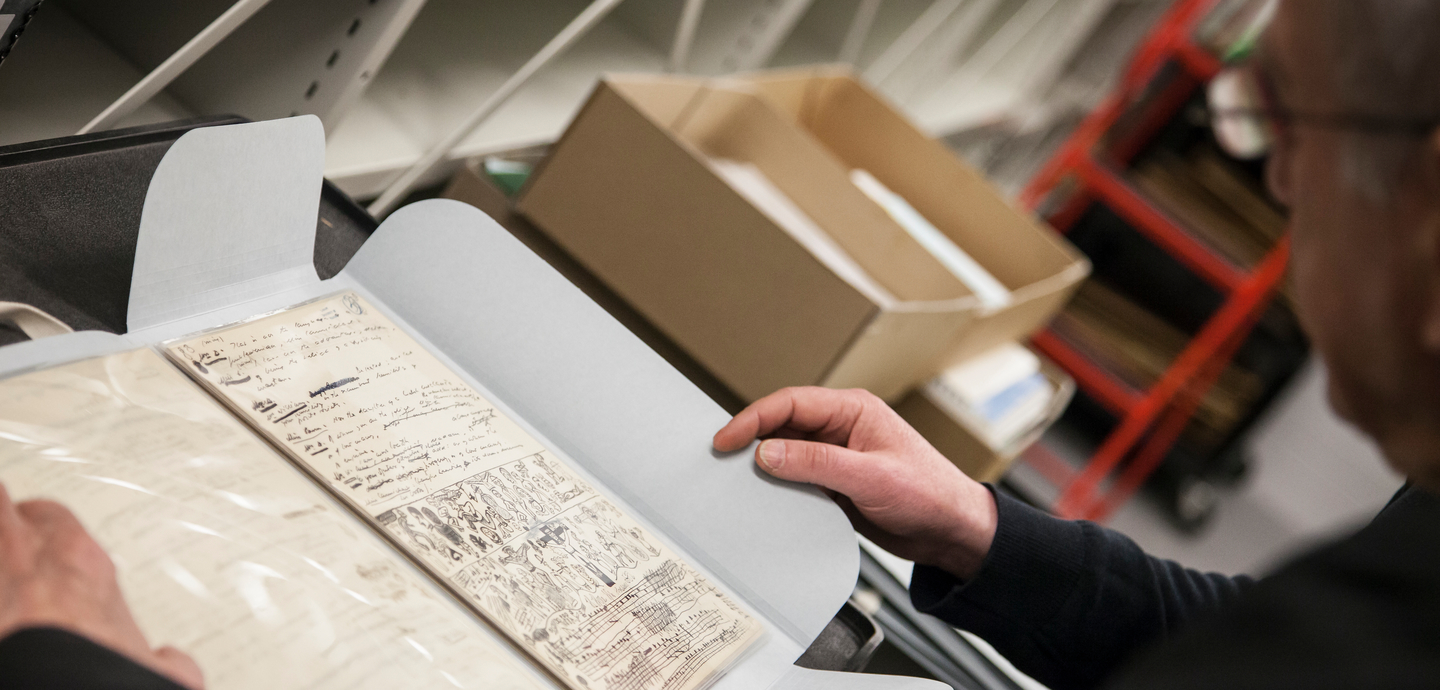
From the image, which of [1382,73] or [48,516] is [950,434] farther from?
[48,516]

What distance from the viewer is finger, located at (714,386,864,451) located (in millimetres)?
585

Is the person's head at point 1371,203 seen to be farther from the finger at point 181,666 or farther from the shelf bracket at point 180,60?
the shelf bracket at point 180,60

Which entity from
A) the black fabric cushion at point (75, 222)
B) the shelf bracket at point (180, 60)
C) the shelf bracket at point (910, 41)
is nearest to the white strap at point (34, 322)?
the black fabric cushion at point (75, 222)

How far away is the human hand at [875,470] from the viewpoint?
608 millimetres

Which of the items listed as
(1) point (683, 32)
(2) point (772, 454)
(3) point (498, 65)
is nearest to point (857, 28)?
(1) point (683, 32)

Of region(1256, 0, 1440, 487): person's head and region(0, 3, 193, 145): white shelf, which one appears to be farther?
region(0, 3, 193, 145): white shelf

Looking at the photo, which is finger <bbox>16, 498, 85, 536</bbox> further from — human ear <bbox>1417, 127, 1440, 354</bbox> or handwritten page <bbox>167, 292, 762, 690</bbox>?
human ear <bbox>1417, 127, 1440, 354</bbox>

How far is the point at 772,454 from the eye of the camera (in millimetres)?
586

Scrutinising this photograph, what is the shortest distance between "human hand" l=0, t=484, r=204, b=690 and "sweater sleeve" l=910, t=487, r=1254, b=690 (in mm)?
622

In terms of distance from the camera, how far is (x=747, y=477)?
0.58m

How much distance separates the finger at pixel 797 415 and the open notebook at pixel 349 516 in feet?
0.29

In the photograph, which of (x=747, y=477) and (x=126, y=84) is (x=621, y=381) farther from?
(x=126, y=84)

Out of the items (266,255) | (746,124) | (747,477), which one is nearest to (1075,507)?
(746,124)

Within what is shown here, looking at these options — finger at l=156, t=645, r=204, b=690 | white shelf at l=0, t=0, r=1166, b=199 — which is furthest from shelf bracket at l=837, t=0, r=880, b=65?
A: finger at l=156, t=645, r=204, b=690
